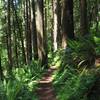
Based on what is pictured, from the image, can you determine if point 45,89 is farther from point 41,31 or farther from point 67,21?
point 41,31

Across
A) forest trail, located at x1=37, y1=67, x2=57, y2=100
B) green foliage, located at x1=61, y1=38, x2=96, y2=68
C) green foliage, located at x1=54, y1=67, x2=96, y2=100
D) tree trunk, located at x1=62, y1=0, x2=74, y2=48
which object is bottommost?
forest trail, located at x1=37, y1=67, x2=57, y2=100

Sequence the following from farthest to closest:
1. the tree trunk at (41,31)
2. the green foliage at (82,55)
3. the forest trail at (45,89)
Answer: the tree trunk at (41,31) → the green foliage at (82,55) → the forest trail at (45,89)

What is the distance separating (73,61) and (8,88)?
322 centimetres

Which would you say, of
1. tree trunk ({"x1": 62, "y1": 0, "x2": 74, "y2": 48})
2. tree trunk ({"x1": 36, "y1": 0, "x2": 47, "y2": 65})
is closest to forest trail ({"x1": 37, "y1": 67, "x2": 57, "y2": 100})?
tree trunk ({"x1": 62, "y1": 0, "x2": 74, "y2": 48})

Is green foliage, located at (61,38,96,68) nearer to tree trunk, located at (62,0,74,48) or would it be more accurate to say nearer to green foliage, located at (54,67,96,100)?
green foliage, located at (54,67,96,100)

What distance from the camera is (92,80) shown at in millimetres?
8844

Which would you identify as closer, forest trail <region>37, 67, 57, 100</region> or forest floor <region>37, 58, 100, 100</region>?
forest floor <region>37, 58, 100, 100</region>

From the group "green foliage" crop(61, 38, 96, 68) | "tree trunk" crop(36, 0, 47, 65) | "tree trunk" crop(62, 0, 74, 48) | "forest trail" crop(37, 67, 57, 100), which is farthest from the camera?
"tree trunk" crop(36, 0, 47, 65)

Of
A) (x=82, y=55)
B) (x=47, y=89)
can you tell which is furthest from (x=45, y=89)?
(x=82, y=55)

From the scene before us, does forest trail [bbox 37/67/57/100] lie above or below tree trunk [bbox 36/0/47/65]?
below

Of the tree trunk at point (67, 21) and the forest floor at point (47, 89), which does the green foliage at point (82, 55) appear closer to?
the forest floor at point (47, 89)

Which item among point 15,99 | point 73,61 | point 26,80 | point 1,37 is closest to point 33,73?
point 26,80

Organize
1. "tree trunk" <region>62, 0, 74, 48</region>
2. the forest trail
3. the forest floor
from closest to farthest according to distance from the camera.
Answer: the forest floor
the forest trail
"tree trunk" <region>62, 0, 74, 48</region>

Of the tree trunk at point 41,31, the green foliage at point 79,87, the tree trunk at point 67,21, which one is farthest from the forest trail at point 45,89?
the tree trunk at point 41,31
